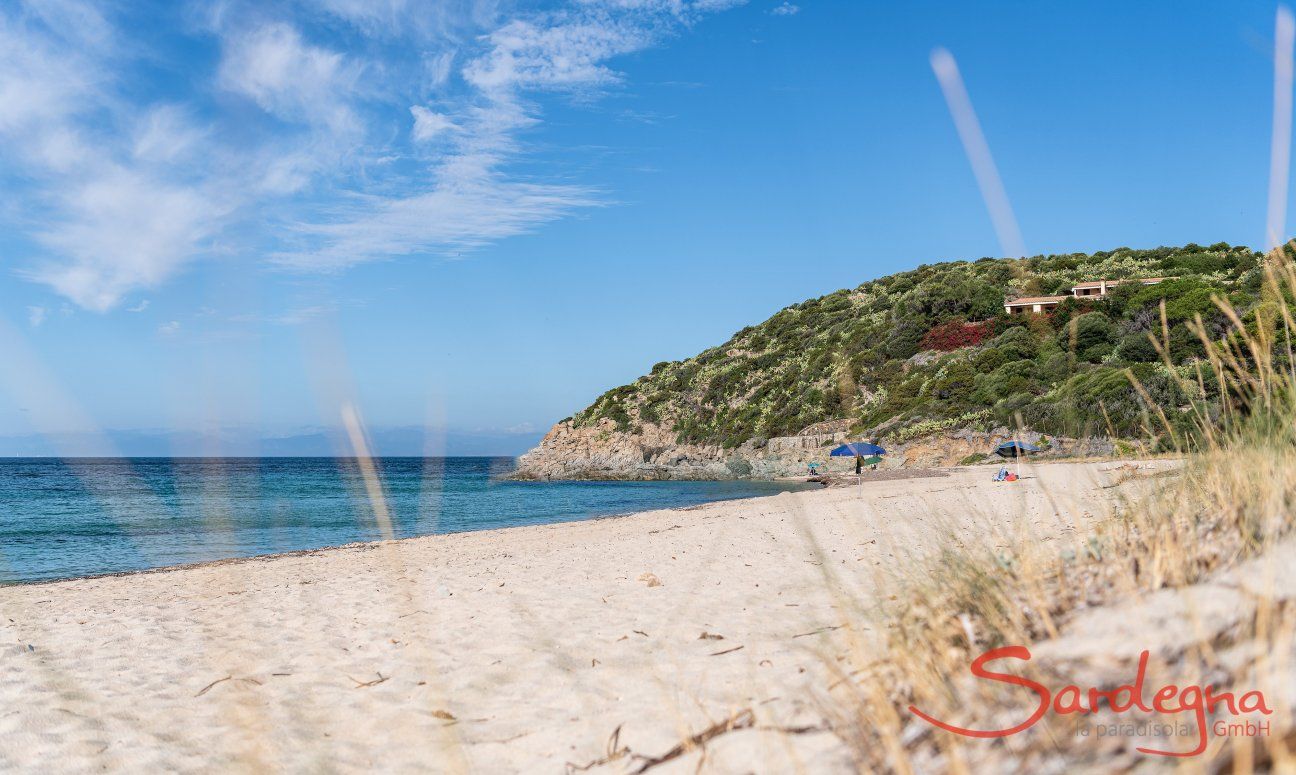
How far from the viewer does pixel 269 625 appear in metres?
7.14

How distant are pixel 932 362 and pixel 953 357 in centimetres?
136

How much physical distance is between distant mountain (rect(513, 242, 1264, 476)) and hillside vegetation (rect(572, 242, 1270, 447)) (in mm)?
118

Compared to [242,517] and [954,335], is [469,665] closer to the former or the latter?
A: [242,517]

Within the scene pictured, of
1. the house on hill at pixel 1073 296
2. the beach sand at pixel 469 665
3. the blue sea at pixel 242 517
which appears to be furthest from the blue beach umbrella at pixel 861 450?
the beach sand at pixel 469 665

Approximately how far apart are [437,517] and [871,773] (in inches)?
1058

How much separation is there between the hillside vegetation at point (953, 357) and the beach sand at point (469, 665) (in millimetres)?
18611

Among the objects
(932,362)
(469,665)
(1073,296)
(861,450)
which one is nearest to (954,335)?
(932,362)

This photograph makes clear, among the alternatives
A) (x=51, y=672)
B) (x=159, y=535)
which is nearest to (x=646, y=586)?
(x=51, y=672)

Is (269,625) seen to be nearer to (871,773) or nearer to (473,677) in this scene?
(473,677)

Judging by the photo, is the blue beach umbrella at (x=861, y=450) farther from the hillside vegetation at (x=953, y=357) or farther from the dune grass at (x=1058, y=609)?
the dune grass at (x=1058, y=609)

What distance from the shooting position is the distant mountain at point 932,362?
31.0 meters

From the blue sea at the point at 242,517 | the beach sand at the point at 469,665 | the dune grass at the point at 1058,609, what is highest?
the dune grass at the point at 1058,609

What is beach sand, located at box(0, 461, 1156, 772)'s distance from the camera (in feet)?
12.2

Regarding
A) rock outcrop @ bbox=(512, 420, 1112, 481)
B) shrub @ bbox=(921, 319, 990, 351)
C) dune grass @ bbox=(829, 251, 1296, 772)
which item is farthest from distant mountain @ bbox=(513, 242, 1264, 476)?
dune grass @ bbox=(829, 251, 1296, 772)
